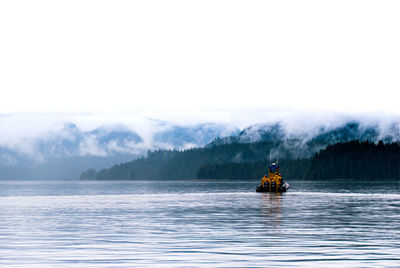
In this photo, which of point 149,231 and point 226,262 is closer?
point 226,262

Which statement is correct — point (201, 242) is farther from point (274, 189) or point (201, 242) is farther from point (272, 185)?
point (272, 185)

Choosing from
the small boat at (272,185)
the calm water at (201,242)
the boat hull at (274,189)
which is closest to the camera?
the calm water at (201,242)

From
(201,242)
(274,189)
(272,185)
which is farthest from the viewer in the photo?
(272,185)

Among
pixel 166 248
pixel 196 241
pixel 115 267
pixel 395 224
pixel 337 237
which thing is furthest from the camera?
pixel 395 224

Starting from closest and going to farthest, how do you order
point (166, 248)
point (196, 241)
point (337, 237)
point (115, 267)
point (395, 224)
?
1. point (115, 267)
2. point (166, 248)
3. point (196, 241)
4. point (337, 237)
5. point (395, 224)

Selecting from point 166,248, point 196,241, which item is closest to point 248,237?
point 196,241

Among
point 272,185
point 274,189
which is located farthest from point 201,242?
point 272,185

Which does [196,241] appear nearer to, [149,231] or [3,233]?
[149,231]

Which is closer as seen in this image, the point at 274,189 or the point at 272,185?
A: the point at 274,189

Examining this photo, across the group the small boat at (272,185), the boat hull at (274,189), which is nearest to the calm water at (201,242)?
the boat hull at (274,189)

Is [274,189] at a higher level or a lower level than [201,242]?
lower

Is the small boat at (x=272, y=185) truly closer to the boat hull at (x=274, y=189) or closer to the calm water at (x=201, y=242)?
the boat hull at (x=274, y=189)

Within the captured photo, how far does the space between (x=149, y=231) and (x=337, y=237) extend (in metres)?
14.9

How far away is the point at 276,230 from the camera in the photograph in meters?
56.9
